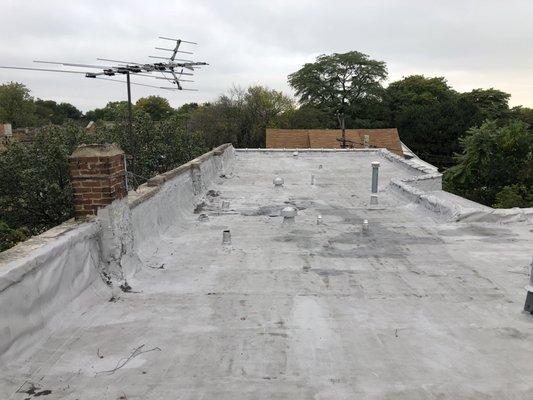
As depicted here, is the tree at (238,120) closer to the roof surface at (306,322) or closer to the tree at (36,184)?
the tree at (36,184)

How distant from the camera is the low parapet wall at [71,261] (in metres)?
3.45

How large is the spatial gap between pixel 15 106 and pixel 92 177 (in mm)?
68802

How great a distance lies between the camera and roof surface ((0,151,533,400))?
10.6 ft

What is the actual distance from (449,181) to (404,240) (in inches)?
824

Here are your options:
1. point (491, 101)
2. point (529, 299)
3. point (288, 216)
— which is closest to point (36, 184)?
point (288, 216)

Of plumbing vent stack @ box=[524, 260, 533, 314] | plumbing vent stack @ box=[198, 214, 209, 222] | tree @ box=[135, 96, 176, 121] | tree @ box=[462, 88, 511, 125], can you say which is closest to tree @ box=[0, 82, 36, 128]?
tree @ box=[135, 96, 176, 121]

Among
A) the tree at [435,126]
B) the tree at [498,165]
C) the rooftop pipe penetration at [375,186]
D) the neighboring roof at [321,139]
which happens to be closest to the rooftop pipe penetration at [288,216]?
the rooftop pipe penetration at [375,186]

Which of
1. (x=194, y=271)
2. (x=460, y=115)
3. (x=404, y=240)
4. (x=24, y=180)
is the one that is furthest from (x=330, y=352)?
(x=460, y=115)

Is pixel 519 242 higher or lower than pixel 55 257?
lower

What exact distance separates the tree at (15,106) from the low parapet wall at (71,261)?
6555 centimetres

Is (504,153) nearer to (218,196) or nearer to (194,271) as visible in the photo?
(218,196)

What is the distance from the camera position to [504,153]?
2353 centimetres

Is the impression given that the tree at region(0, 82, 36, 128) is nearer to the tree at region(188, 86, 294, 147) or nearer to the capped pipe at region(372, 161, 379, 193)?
the tree at region(188, 86, 294, 147)

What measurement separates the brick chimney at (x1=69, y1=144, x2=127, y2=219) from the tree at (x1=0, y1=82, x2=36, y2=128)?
66.6 m
